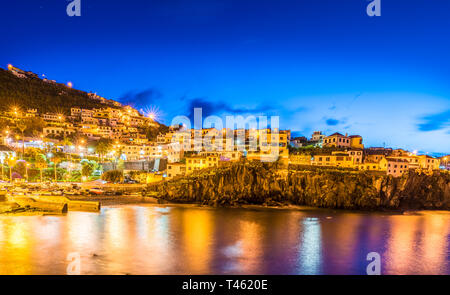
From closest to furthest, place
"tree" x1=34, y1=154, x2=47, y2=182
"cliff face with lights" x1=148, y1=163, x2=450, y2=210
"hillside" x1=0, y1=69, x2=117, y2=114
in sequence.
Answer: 1. "cliff face with lights" x1=148, y1=163, x2=450, y2=210
2. "tree" x1=34, y1=154, x2=47, y2=182
3. "hillside" x1=0, y1=69, x2=117, y2=114

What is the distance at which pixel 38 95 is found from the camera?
72250mm

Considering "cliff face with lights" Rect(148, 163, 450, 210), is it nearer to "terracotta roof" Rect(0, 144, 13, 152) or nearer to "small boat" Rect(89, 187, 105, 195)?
"small boat" Rect(89, 187, 105, 195)

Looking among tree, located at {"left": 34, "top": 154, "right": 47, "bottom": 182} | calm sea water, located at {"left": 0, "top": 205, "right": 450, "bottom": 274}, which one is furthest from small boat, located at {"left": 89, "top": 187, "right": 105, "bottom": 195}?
tree, located at {"left": 34, "top": 154, "right": 47, "bottom": 182}

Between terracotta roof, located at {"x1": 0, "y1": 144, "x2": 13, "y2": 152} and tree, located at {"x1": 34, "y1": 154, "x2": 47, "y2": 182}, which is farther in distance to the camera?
terracotta roof, located at {"x1": 0, "y1": 144, "x2": 13, "y2": 152}

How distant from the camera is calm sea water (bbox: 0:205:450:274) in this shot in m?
11.3

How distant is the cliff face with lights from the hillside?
55688 mm

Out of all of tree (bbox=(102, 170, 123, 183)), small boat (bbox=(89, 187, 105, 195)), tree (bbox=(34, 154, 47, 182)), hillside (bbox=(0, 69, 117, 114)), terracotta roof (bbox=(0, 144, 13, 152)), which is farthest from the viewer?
hillside (bbox=(0, 69, 117, 114))

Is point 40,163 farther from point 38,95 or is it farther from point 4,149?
point 38,95

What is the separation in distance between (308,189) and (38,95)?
79658 millimetres

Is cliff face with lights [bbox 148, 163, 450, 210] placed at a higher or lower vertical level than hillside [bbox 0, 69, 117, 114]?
lower

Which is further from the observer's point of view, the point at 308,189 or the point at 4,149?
the point at 4,149

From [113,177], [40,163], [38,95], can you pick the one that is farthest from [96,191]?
[38,95]

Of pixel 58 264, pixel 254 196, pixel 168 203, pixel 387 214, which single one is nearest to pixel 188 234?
pixel 58 264

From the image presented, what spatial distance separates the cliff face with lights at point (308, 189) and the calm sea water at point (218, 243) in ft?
12.3
